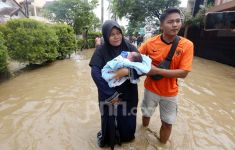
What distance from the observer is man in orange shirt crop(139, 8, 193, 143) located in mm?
2836

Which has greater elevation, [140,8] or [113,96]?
[140,8]

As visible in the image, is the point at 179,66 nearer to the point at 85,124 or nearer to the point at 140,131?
the point at 140,131

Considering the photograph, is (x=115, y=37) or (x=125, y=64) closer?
(x=125, y=64)

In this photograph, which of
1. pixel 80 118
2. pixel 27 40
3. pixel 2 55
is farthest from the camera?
pixel 27 40

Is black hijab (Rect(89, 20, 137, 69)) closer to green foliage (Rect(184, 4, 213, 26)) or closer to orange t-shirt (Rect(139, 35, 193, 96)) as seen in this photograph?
orange t-shirt (Rect(139, 35, 193, 96))

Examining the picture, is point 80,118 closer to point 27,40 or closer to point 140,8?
point 27,40

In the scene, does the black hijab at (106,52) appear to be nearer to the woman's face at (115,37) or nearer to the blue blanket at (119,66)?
the woman's face at (115,37)

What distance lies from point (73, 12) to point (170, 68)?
1801 cm

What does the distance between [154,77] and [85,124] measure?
1.87 m

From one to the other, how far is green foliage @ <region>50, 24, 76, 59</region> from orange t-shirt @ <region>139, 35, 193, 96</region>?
369 inches

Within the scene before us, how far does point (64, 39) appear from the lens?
40.2 feet

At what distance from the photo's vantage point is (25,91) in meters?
6.26

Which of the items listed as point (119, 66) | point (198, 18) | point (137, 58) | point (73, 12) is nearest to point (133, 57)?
point (137, 58)

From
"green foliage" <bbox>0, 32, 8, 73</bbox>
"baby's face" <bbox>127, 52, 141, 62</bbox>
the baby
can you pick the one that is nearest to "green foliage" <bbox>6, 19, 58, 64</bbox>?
"green foliage" <bbox>0, 32, 8, 73</bbox>
